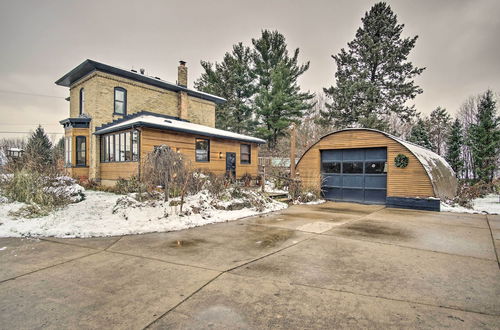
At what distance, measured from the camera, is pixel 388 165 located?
36.4 ft

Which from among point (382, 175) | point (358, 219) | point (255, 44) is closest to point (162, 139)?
point (358, 219)

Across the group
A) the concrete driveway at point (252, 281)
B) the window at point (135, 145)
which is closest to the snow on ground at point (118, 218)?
the concrete driveway at point (252, 281)

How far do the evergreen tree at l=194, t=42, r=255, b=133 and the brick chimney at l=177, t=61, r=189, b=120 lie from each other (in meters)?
7.21

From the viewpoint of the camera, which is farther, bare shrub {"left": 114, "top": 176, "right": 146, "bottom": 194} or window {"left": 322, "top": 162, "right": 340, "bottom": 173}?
window {"left": 322, "top": 162, "right": 340, "bottom": 173}

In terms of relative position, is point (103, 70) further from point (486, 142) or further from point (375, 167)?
point (486, 142)

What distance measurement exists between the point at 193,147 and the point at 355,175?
9.07 meters

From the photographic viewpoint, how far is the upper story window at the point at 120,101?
15527 mm

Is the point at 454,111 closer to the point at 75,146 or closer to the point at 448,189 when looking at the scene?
the point at 448,189

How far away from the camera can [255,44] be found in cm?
2620

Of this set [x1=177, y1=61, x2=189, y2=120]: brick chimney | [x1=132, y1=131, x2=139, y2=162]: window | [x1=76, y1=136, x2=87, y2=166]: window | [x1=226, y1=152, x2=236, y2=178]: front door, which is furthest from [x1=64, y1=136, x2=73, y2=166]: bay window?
[x1=226, y1=152, x2=236, y2=178]: front door

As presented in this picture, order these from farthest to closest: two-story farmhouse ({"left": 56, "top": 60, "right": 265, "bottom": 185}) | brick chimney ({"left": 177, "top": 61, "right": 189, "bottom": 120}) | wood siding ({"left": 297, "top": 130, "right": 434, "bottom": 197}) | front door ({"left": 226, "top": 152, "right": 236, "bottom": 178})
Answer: brick chimney ({"left": 177, "top": 61, "right": 189, "bottom": 120}) < front door ({"left": 226, "top": 152, "right": 236, "bottom": 178}) < two-story farmhouse ({"left": 56, "top": 60, "right": 265, "bottom": 185}) < wood siding ({"left": 297, "top": 130, "right": 434, "bottom": 197})

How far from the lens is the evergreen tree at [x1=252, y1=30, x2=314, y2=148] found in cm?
2412

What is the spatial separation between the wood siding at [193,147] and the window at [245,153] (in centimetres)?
24

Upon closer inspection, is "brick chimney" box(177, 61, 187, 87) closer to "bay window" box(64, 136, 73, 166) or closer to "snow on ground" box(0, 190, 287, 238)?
"bay window" box(64, 136, 73, 166)
